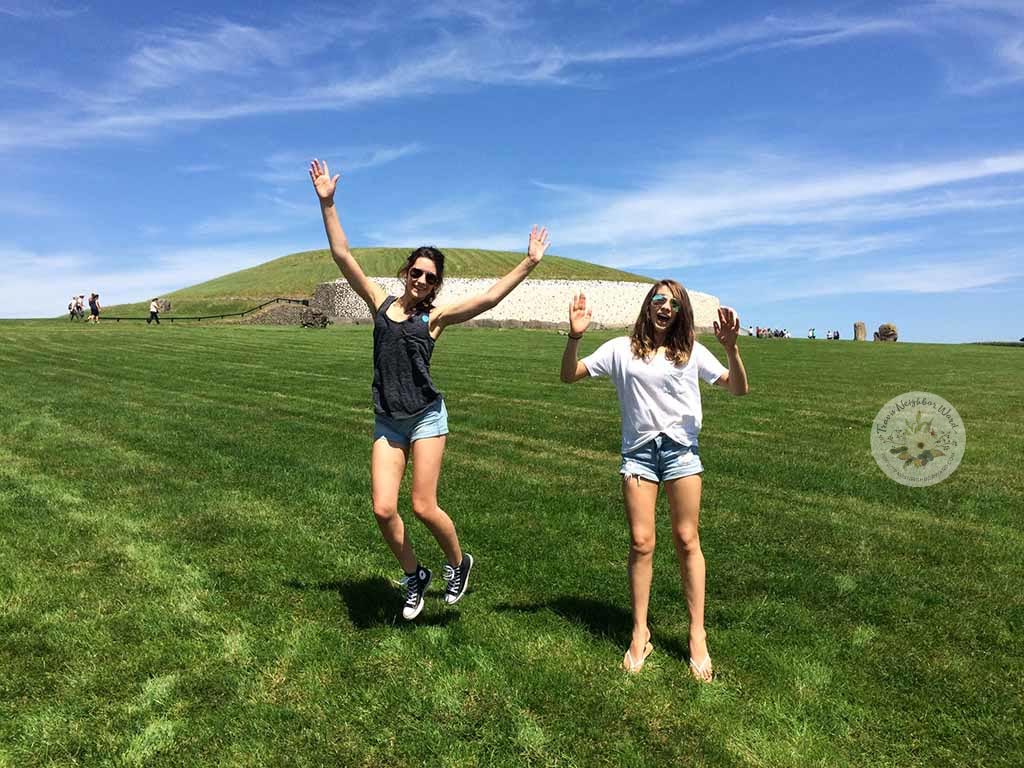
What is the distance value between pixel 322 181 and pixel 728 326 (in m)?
3.15

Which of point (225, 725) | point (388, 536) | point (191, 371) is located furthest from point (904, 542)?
point (191, 371)

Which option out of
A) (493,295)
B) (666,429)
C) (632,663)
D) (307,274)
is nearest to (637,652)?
(632,663)

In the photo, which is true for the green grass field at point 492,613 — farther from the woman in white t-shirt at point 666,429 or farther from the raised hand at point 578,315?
the raised hand at point 578,315

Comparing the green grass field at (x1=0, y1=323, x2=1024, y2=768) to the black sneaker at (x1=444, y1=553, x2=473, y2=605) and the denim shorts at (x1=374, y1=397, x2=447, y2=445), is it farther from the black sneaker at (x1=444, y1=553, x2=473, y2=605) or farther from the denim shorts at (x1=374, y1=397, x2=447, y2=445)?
the denim shorts at (x1=374, y1=397, x2=447, y2=445)

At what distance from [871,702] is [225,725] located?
12.1 ft

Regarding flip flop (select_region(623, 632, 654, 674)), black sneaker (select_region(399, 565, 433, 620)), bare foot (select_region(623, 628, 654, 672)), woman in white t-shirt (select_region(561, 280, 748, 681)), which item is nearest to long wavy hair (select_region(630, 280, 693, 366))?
woman in white t-shirt (select_region(561, 280, 748, 681))

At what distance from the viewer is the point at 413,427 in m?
5.05

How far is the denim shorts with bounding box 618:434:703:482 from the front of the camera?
4.47 m

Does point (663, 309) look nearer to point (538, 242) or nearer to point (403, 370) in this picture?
point (538, 242)

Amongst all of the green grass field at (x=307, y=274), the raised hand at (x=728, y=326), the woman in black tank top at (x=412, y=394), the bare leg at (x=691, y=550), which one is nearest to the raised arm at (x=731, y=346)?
the raised hand at (x=728, y=326)

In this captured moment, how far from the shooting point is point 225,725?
3.91 metres

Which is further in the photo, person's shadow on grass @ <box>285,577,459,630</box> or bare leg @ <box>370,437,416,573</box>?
person's shadow on grass @ <box>285,577,459,630</box>

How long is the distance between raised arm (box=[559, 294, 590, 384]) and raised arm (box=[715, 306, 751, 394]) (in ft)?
2.83
